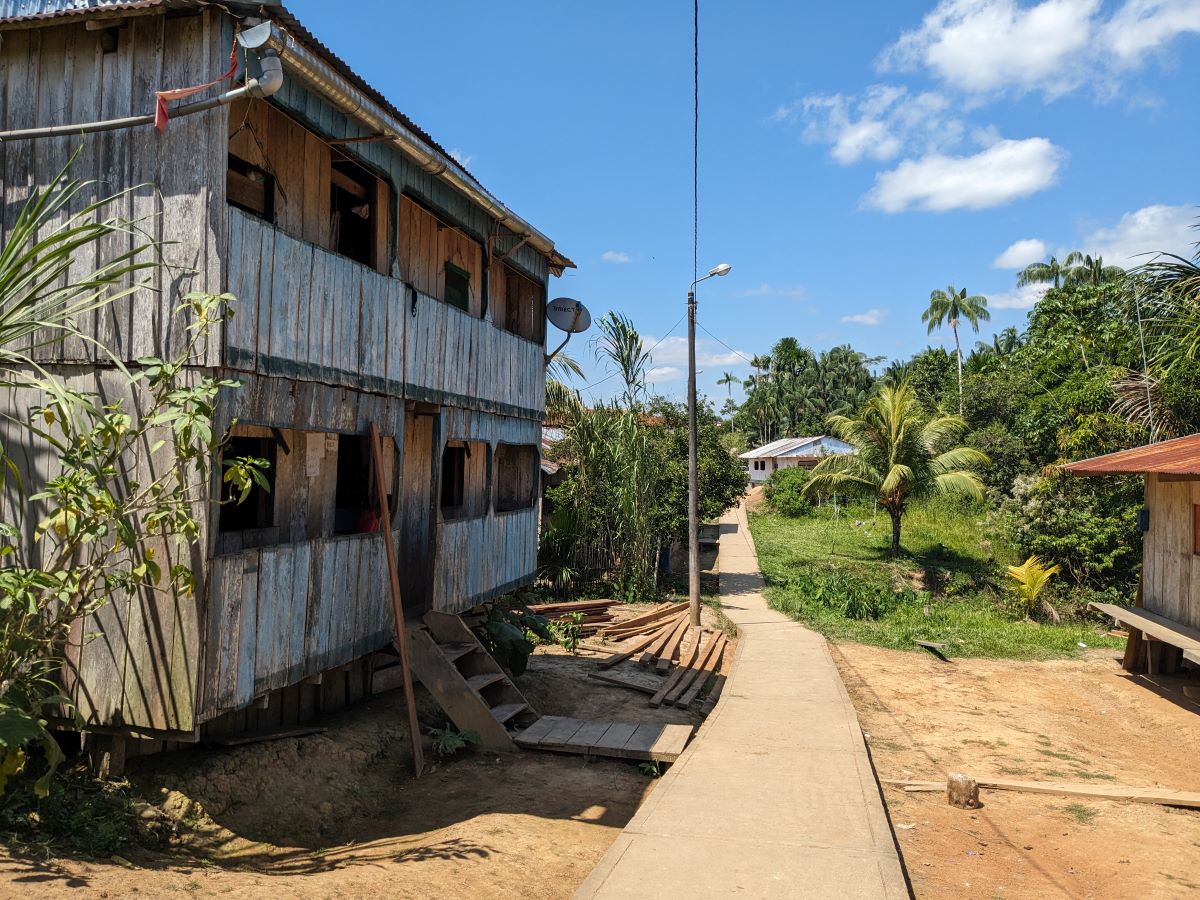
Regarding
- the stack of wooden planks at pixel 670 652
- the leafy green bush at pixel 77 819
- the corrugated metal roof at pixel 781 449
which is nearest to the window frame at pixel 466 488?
the stack of wooden planks at pixel 670 652

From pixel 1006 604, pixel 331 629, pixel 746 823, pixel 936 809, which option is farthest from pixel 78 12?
pixel 1006 604

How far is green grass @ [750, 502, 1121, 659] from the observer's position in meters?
16.2

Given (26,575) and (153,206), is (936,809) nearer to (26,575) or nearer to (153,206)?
(26,575)

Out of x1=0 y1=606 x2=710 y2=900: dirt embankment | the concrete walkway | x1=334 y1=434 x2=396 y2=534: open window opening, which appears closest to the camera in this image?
the concrete walkway

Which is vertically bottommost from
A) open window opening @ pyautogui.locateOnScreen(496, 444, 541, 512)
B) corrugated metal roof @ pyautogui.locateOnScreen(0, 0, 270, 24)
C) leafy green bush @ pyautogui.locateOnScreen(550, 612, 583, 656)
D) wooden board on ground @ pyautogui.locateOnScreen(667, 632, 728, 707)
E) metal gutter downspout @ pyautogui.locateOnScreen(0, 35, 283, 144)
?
wooden board on ground @ pyautogui.locateOnScreen(667, 632, 728, 707)

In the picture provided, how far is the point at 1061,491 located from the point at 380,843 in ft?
60.4

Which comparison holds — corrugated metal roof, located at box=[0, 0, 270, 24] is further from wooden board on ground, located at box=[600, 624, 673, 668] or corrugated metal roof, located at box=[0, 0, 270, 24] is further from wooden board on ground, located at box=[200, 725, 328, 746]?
wooden board on ground, located at box=[600, 624, 673, 668]

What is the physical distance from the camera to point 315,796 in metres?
7.37

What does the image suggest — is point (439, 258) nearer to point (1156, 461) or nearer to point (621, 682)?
point (621, 682)

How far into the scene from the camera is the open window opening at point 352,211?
8.43 metres

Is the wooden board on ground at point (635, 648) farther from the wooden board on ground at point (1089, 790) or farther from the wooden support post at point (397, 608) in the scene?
the wooden board on ground at point (1089, 790)

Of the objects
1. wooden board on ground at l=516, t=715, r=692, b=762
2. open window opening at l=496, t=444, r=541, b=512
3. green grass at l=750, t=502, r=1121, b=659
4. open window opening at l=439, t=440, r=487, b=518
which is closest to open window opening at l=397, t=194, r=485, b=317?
open window opening at l=439, t=440, r=487, b=518

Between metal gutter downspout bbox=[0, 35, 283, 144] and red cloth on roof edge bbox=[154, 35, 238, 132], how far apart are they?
8cm

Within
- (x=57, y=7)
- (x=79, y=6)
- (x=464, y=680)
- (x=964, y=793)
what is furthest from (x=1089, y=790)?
(x=57, y=7)
